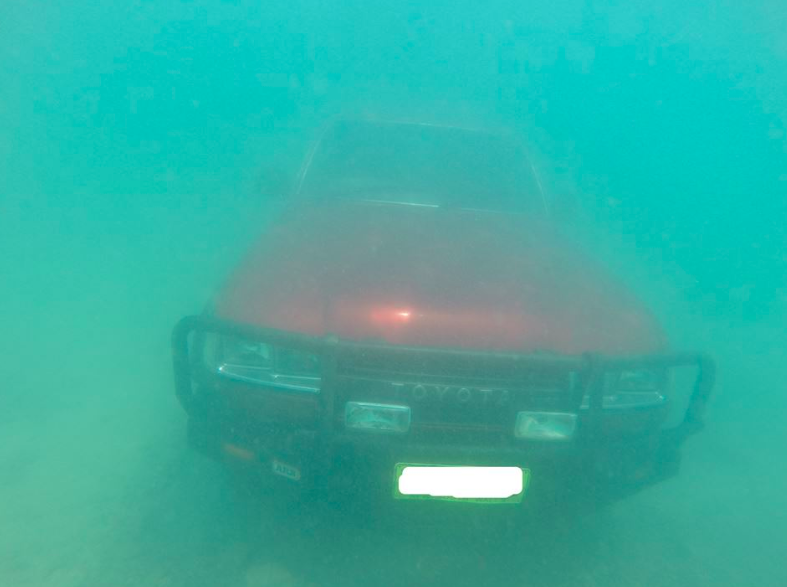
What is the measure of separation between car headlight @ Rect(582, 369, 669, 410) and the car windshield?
152 cm

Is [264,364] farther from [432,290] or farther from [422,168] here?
[422,168]

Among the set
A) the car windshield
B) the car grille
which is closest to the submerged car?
the car grille

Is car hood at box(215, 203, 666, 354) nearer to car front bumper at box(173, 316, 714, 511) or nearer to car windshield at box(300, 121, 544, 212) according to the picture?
car front bumper at box(173, 316, 714, 511)

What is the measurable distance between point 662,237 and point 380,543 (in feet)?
30.4

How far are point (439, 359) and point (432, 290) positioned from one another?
45 centimetres

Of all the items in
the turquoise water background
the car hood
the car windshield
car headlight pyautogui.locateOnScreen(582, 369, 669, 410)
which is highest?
the car windshield

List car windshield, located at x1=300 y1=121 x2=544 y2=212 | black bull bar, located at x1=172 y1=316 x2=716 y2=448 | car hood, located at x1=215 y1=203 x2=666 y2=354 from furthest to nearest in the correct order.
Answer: car windshield, located at x1=300 y1=121 x2=544 y2=212, car hood, located at x1=215 y1=203 x2=666 y2=354, black bull bar, located at x1=172 y1=316 x2=716 y2=448

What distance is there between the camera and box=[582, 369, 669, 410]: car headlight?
2182mm

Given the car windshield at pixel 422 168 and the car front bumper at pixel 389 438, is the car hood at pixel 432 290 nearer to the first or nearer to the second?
the car front bumper at pixel 389 438

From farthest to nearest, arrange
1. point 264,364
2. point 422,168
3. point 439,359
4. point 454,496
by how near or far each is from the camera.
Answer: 1. point 422,168
2. point 264,364
3. point 454,496
4. point 439,359

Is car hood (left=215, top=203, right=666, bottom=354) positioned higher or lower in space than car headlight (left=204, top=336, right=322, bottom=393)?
higher

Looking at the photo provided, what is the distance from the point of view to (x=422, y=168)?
370 centimetres

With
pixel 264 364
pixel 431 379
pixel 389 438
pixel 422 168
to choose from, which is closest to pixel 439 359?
pixel 431 379

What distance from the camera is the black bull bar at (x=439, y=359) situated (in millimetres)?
1900
